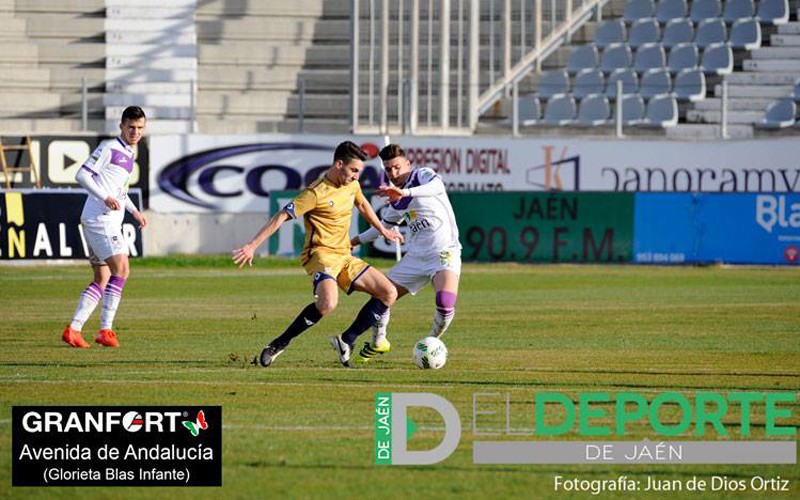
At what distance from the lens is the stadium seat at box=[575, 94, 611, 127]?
38.1 metres

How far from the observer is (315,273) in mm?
13992

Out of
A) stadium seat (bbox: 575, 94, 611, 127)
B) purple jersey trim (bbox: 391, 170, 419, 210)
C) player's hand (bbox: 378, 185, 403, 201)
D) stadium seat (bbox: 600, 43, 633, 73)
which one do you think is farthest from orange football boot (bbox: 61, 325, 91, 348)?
stadium seat (bbox: 600, 43, 633, 73)

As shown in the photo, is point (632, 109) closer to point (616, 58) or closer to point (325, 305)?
point (616, 58)

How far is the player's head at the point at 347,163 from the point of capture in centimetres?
1373

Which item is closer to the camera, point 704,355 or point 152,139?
point 704,355

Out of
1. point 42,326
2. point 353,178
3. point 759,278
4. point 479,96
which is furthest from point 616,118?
point 353,178

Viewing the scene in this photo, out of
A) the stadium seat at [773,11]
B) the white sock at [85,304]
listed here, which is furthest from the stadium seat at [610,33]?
the white sock at [85,304]

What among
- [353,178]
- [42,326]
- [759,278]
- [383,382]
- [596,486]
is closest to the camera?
[596,486]

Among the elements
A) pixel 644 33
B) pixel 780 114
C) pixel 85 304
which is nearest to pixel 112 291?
pixel 85 304

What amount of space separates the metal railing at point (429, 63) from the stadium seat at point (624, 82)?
7.28ft

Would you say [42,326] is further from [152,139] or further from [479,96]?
[479,96]

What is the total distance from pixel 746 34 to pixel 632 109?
3.70 m

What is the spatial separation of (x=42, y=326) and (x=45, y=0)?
22862mm

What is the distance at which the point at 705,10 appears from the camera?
132 ft
